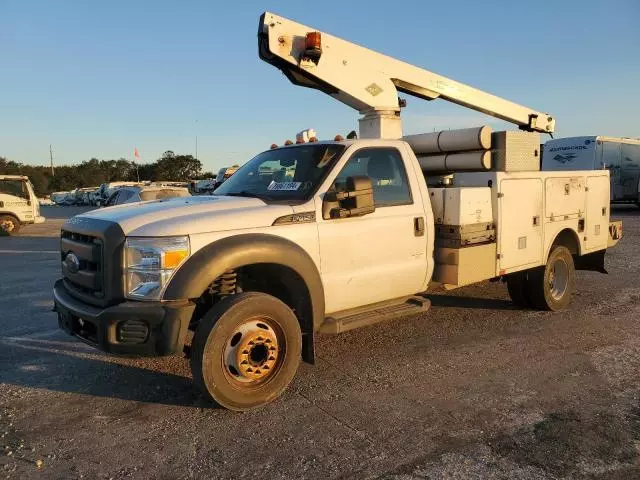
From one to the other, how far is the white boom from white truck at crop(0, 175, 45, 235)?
16.8 meters

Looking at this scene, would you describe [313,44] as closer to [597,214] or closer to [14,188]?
[597,214]

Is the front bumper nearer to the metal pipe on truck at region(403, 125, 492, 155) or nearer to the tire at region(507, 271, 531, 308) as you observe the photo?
the metal pipe on truck at region(403, 125, 492, 155)

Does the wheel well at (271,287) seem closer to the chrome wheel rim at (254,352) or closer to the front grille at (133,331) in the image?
the chrome wheel rim at (254,352)

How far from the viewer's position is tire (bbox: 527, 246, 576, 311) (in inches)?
255

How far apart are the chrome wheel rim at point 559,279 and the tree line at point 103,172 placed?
2848 inches

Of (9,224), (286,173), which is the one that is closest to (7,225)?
(9,224)

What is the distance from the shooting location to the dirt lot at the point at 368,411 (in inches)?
122

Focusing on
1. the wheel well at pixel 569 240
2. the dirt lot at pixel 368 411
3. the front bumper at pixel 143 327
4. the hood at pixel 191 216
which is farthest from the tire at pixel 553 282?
the front bumper at pixel 143 327

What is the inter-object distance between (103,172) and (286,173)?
9977 cm

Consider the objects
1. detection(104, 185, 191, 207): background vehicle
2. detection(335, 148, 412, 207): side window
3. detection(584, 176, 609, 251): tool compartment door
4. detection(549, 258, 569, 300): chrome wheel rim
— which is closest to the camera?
detection(335, 148, 412, 207): side window

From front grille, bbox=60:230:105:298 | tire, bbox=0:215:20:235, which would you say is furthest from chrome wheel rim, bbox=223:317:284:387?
tire, bbox=0:215:20:235

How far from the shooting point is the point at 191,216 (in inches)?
151

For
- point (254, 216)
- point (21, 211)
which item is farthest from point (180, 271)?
point (21, 211)

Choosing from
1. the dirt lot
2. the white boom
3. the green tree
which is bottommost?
the dirt lot
